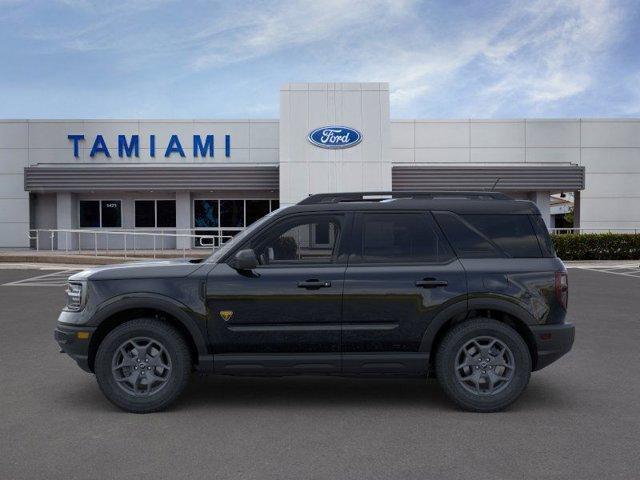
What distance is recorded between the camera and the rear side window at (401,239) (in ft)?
18.1

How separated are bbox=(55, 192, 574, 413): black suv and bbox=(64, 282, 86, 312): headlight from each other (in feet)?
0.07

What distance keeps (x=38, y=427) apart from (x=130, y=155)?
25.3 meters

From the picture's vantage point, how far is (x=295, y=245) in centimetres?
553

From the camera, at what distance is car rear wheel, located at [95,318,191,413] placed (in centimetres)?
536

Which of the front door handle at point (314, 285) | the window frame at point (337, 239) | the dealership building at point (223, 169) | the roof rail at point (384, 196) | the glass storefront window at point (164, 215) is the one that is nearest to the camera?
the front door handle at point (314, 285)

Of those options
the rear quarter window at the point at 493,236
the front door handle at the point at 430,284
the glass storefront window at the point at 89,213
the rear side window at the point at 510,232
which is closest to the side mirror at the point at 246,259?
the front door handle at the point at 430,284

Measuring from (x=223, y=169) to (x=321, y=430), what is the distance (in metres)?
23.5

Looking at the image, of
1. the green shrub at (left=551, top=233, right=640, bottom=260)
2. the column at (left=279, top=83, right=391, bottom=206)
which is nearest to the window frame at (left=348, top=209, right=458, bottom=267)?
the column at (left=279, top=83, right=391, bottom=206)

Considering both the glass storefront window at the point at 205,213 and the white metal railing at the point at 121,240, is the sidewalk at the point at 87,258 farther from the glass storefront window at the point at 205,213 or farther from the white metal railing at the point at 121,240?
the glass storefront window at the point at 205,213

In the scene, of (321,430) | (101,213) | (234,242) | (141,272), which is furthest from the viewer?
(101,213)

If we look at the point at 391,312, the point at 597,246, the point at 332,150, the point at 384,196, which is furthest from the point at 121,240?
the point at 391,312

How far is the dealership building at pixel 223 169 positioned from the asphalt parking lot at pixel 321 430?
68.8 ft

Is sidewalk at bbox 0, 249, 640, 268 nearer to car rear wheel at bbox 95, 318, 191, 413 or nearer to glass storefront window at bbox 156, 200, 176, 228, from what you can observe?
glass storefront window at bbox 156, 200, 176, 228

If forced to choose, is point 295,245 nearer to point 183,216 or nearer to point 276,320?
point 276,320
